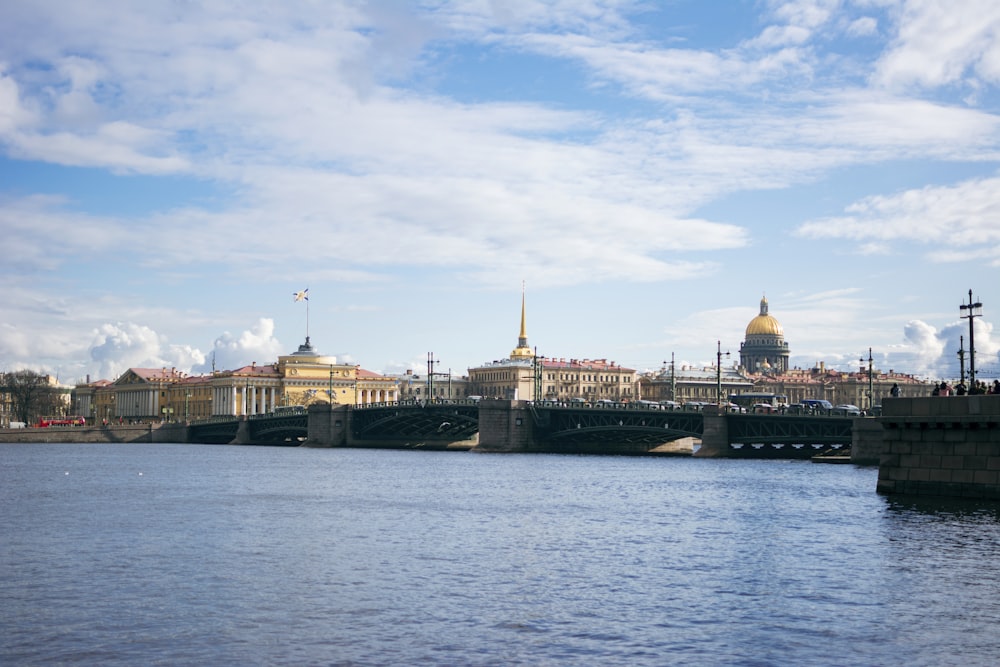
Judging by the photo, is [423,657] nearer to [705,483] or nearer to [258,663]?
[258,663]

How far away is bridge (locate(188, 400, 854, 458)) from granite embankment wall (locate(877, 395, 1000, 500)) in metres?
35.7

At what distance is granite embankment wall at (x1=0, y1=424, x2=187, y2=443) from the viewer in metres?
121

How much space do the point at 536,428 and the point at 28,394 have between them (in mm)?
70865

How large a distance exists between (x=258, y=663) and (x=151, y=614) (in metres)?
4.17

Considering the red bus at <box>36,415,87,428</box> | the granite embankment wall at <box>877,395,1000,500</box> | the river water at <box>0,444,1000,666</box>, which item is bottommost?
the river water at <box>0,444,1000,666</box>

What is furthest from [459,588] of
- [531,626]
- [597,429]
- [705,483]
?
[597,429]

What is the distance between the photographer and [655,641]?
62.1 ft

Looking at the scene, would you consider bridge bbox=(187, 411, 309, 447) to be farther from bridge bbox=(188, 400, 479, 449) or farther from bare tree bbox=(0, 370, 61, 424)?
bare tree bbox=(0, 370, 61, 424)

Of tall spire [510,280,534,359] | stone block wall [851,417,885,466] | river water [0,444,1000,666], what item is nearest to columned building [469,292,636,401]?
tall spire [510,280,534,359]

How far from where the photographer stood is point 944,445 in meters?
33.2

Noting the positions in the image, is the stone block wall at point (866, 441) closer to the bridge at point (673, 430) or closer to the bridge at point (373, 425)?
the bridge at point (673, 430)

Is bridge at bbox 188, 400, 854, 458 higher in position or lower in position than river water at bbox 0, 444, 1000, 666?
higher

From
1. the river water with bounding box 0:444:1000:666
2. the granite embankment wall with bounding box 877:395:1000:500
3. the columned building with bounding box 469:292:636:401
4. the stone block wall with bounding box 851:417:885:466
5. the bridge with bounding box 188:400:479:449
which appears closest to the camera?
the river water with bounding box 0:444:1000:666

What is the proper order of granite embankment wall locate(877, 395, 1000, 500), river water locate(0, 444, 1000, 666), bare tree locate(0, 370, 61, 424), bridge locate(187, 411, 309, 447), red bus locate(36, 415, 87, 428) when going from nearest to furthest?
1. river water locate(0, 444, 1000, 666)
2. granite embankment wall locate(877, 395, 1000, 500)
3. bridge locate(187, 411, 309, 447)
4. red bus locate(36, 415, 87, 428)
5. bare tree locate(0, 370, 61, 424)
